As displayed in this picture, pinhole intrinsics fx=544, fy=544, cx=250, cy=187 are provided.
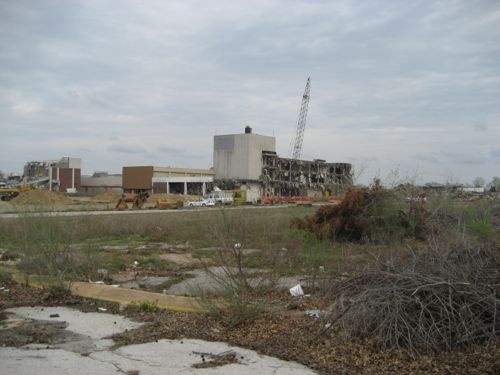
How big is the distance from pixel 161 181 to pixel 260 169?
72.7 feet

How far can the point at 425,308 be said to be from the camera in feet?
20.6

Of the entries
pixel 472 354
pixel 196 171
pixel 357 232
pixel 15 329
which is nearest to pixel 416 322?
pixel 472 354

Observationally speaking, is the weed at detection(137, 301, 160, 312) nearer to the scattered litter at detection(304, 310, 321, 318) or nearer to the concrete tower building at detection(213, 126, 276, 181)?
the scattered litter at detection(304, 310, 321, 318)

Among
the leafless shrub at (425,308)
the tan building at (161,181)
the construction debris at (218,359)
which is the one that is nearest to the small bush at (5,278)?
the construction debris at (218,359)

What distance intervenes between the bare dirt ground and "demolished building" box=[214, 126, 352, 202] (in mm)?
98803

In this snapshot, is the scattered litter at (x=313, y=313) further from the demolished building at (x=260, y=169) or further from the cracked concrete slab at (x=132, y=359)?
the demolished building at (x=260, y=169)

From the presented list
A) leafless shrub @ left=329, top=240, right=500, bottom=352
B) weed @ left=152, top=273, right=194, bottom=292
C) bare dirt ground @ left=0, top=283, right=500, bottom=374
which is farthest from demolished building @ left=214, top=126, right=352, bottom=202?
leafless shrub @ left=329, top=240, right=500, bottom=352

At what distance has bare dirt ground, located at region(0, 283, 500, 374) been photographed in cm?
572

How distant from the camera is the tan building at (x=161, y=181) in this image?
10762cm

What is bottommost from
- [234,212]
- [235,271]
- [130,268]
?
[130,268]

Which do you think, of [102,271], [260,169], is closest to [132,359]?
[102,271]

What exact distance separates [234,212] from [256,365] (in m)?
3.84

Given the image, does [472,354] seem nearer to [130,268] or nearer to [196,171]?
[130,268]

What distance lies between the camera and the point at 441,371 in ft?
18.2
